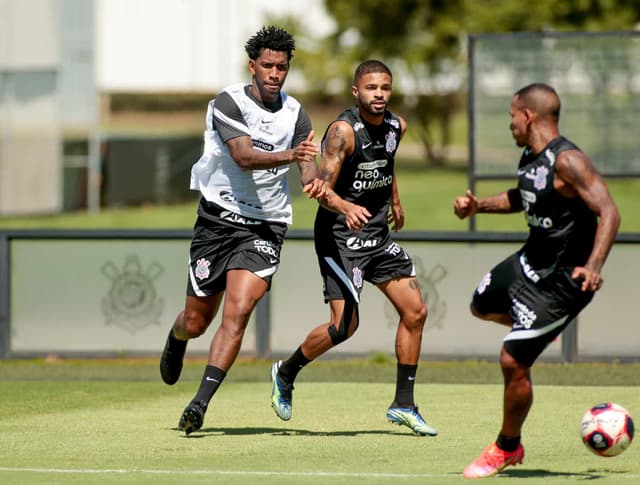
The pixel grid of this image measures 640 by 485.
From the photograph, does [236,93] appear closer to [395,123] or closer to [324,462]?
[395,123]

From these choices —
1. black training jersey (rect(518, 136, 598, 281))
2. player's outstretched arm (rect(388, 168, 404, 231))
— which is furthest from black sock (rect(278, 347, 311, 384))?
black training jersey (rect(518, 136, 598, 281))

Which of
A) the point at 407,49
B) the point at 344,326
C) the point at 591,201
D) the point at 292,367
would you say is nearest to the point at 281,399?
the point at 292,367

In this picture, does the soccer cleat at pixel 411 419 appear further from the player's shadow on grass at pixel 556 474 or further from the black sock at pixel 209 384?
the player's shadow on grass at pixel 556 474

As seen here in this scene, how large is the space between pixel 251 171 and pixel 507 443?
2877mm

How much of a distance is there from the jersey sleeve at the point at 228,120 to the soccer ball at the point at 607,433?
303cm

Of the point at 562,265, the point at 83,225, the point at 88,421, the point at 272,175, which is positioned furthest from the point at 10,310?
the point at 83,225

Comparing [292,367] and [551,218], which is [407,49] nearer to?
[292,367]

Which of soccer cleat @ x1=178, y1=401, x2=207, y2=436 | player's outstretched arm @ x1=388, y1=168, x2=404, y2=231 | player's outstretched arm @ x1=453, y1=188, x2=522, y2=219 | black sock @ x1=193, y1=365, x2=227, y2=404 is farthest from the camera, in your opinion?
player's outstretched arm @ x1=388, y1=168, x2=404, y2=231

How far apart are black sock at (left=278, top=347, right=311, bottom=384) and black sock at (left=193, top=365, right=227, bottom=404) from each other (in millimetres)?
558

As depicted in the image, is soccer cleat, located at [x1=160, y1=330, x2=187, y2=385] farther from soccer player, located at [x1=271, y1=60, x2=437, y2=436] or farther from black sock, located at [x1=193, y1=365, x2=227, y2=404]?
black sock, located at [x1=193, y1=365, x2=227, y2=404]

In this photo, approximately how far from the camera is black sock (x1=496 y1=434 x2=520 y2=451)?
8.14 meters

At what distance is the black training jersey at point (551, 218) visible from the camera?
8.11m

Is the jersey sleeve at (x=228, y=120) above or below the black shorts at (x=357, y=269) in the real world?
above

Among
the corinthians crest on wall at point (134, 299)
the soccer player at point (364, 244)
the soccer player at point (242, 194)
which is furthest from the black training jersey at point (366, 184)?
the corinthians crest on wall at point (134, 299)
